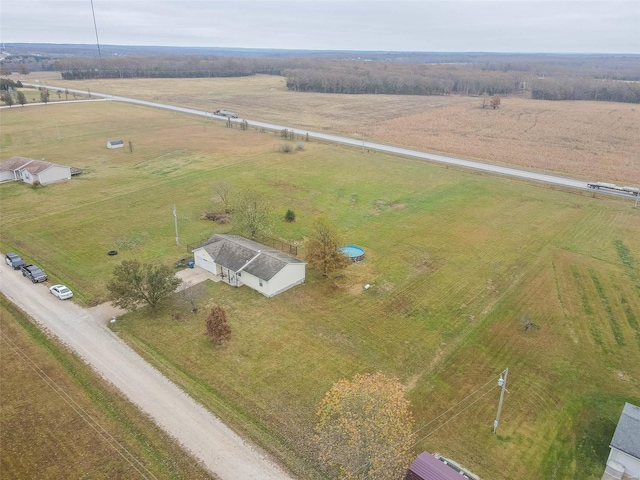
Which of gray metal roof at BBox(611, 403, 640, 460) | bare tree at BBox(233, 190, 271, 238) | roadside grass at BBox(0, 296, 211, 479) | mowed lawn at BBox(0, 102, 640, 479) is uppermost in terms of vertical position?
bare tree at BBox(233, 190, 271, 238)

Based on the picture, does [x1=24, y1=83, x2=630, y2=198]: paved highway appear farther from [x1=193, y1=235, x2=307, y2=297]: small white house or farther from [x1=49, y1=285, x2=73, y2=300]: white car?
[x1=49, y1=285, x2=73, y2=300]: white car

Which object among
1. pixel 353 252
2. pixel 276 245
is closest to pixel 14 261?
pixel 276 245

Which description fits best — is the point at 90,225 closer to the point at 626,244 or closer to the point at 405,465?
the point at 405,465

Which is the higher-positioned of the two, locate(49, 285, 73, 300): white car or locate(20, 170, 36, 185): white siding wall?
locate(20, 170, 36, 185): white siding wall

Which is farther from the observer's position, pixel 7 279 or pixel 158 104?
pixel 158 104

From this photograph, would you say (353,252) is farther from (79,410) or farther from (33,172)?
(33,172)

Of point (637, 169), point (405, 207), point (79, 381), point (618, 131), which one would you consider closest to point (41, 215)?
point (79, 381)

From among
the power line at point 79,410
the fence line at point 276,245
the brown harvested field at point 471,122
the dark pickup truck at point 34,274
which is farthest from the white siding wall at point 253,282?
the brown harvested field at point 471,122

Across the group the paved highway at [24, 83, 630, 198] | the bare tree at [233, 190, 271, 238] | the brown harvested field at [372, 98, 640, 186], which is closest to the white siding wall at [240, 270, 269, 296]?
the bare tree at [233, 190, 271, 238]
